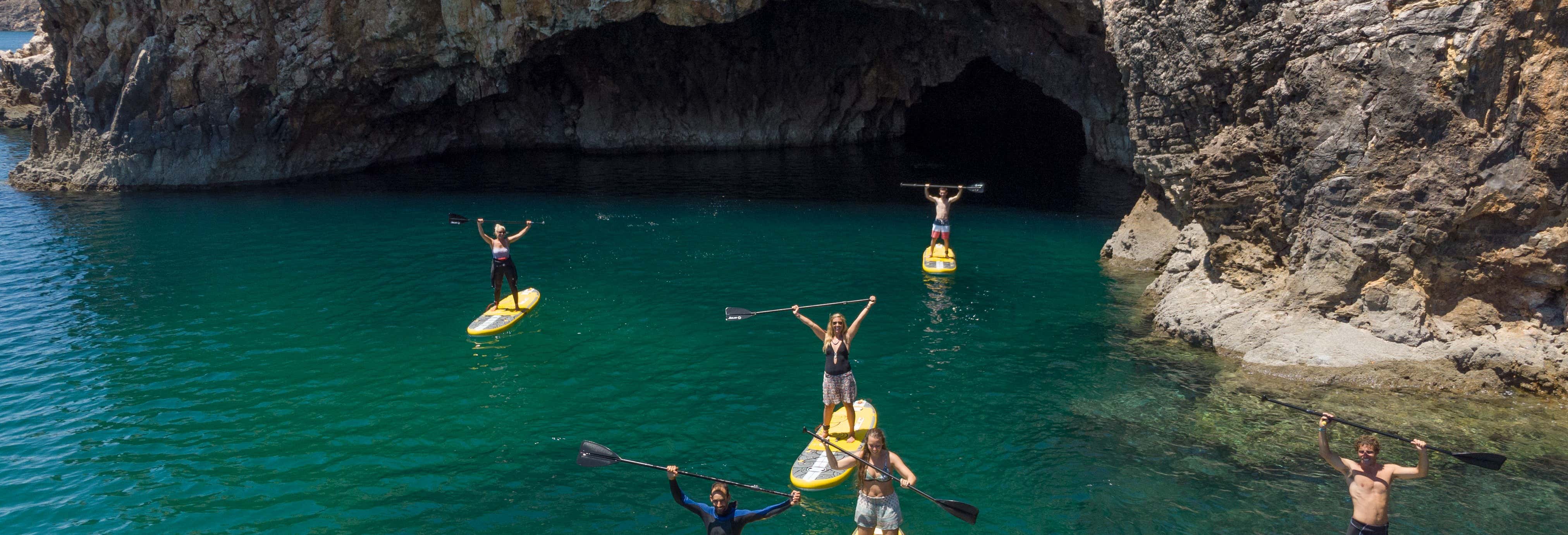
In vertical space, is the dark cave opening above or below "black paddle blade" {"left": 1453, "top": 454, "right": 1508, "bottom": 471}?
above

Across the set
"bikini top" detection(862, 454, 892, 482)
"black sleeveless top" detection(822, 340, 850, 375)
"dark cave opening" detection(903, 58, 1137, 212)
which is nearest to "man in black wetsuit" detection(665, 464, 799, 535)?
"bikini top" detection(862, 454, 892, 482)

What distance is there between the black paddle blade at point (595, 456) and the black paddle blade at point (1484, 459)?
9.00m

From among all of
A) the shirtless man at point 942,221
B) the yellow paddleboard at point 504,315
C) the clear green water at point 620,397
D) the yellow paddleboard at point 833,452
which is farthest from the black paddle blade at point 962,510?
the shirtless man at point 942,221

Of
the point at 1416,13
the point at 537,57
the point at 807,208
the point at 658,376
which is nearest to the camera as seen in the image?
the point at 1416,13

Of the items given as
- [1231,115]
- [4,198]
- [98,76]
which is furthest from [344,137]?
[1231,115]

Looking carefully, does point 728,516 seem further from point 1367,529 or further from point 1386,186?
point 1386,186

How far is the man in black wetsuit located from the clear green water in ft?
5.00

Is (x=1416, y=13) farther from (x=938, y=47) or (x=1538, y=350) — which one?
(x=938, y=47)

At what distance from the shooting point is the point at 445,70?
36.8 metres

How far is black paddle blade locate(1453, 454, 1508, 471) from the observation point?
10.0 m

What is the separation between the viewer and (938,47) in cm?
4281

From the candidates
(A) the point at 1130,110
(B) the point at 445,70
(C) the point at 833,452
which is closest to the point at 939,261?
(A) the point at 1130,110

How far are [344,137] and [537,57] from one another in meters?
8.70

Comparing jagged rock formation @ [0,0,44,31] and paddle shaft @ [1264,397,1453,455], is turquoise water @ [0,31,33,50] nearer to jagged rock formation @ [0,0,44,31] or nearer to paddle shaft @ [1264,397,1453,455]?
jagged rock formation @ [0,0,44,31]
